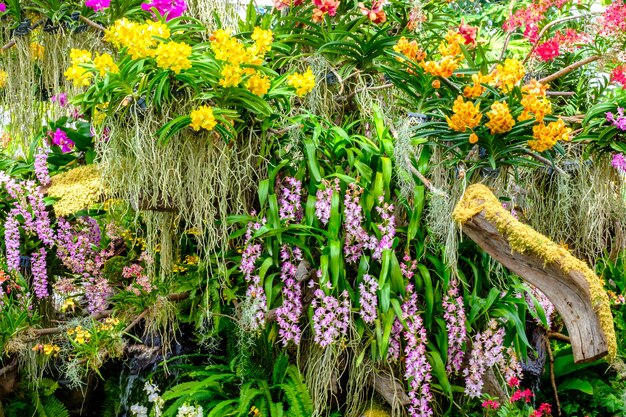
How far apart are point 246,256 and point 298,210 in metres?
0.32

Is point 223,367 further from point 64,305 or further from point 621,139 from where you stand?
point 621,139

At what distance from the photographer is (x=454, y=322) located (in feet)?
10.2

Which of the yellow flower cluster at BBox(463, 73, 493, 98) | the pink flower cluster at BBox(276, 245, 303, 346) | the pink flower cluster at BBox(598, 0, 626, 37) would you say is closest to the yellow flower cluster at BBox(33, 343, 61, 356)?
the pink flower cluster at BBox(276, 245, 303, 346)

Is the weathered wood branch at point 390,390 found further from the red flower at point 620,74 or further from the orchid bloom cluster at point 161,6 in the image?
the orchid bloom cluster at point 161,6

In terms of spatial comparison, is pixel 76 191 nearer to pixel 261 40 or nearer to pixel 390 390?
pixel 261 40

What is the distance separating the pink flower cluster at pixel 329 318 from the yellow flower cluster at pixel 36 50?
199 centimetres

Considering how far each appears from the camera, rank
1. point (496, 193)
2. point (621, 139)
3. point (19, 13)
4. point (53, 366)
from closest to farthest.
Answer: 1. point (496, 193)
2. point (621, 139)
3. point (19, 13)
4. point (53, 366)

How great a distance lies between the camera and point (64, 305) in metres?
3.55

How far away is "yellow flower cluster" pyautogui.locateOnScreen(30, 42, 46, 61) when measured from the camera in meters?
3.72

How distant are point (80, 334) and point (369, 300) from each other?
1.38 m

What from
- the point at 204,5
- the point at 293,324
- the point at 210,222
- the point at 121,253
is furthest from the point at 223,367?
the point at 204,5

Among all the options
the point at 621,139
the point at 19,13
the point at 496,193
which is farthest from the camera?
the point at 19,13

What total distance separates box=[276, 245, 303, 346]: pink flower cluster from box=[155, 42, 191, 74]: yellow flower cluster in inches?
35.7

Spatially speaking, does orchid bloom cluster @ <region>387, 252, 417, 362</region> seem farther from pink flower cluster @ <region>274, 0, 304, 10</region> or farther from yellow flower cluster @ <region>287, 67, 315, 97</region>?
pink flower cluster @ <region>274, 0, 304, 10</region>
